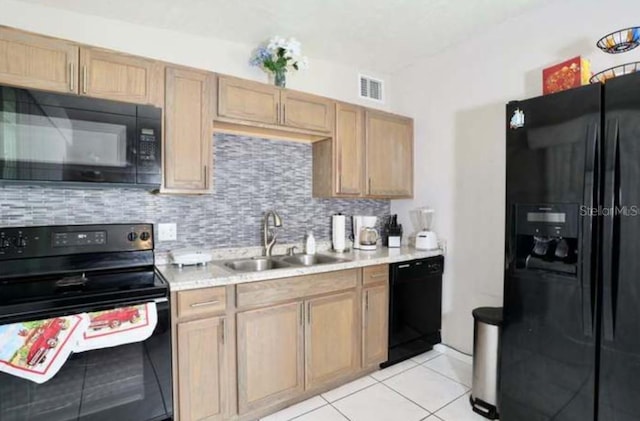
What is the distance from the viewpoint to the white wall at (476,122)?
205 centimetres

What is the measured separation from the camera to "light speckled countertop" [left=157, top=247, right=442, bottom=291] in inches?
66.4

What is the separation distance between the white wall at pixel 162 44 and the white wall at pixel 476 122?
0.86 m

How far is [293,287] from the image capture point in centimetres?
200

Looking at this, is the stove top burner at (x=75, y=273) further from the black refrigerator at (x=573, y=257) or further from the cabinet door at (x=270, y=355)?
the black refrigerator at (x=573, y=257)

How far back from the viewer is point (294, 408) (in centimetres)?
202

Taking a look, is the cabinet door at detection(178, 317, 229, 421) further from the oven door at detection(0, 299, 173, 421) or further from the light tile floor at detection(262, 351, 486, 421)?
the light tile floor at detection(262, 351, 486, 421)

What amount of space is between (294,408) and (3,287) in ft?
5.46

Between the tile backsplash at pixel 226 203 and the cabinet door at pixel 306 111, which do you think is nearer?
the tile backsplash at pixel 226 203

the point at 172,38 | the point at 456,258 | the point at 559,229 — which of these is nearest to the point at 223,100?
the point at 172,38

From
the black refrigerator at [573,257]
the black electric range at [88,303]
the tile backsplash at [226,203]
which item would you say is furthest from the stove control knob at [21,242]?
the black refrigerator at [573,257]

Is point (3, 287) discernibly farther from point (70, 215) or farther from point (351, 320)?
point (351, 320)

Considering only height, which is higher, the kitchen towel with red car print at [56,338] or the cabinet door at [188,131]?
the cabinet door at [188,131]

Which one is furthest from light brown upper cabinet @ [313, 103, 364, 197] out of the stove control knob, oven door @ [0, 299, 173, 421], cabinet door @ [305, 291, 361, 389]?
the stove control knob

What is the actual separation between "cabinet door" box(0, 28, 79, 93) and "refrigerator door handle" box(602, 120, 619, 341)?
8.31 feet
